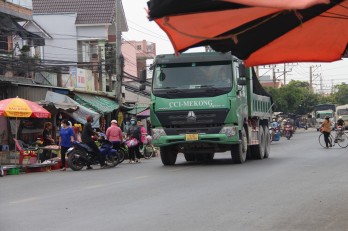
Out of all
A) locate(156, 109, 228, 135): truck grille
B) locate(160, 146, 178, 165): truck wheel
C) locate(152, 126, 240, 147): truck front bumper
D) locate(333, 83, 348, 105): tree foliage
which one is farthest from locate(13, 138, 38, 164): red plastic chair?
locate(333, 83, 348, 105): tree foliage

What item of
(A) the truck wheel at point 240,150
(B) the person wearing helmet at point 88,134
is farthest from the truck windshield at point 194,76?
(B) the person wearing helmet at point 88,134

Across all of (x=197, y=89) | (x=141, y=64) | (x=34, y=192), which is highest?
(x=141, y=64)

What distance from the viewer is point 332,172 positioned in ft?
47.1

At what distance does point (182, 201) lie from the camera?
9.55 meters

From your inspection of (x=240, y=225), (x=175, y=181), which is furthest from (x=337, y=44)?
(x=175, y=181)

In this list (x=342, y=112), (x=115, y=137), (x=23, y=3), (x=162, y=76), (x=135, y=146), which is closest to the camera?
(x=162, y=76)

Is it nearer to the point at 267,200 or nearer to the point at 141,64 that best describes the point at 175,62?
the point at 267,200

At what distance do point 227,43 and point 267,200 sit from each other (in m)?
3.84

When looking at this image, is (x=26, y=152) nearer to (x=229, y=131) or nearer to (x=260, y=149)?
(x=229, y=131)

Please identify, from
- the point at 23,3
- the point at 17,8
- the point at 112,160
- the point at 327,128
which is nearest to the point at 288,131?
the point at 327,128

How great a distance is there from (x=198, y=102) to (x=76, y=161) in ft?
14.3

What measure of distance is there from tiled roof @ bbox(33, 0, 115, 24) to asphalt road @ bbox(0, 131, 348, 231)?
→ 25192 millimetres

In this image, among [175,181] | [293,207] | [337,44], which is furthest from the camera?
[175,181]

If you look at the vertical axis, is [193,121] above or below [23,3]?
below
